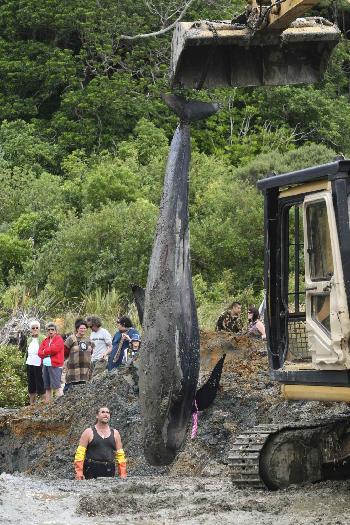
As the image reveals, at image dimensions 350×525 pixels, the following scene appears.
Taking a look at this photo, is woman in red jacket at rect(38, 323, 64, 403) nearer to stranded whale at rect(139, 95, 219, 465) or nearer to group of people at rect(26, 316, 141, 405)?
group of people at rect(26, 316, 141, 405)

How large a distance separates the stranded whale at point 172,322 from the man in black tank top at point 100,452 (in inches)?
150

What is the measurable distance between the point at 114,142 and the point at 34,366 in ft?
64.9

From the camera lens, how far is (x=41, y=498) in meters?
11.3

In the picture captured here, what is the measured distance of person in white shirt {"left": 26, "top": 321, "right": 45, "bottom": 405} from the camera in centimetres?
1827

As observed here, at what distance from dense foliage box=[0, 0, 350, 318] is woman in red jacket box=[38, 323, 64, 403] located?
32.1 ft

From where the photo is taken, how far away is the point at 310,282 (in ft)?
33.6

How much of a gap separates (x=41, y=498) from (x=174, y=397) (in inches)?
131

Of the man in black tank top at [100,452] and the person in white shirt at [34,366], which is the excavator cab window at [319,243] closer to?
the man in black tank top at [100,452]

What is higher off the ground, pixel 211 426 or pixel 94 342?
pixel 94 342

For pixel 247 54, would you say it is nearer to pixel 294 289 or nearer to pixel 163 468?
pixel 294 289

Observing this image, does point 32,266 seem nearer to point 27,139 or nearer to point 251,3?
point 27,139

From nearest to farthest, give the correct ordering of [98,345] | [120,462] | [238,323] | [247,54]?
1. [247,54]
2. [120,462]
3. [98,345]
4. [238,323]

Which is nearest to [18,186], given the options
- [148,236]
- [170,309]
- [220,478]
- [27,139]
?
[27,139]

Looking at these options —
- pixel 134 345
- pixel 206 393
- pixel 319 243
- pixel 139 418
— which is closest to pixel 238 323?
pixel 134 345
